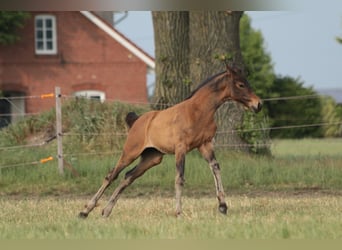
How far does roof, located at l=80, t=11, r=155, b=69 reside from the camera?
3984cm

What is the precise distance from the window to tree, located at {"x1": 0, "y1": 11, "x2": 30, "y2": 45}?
89cm

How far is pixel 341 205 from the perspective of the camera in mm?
13047

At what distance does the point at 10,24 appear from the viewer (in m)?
39.0

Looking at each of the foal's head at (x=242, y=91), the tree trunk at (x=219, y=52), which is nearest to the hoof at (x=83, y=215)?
the foal's head at (x=242, y=91)

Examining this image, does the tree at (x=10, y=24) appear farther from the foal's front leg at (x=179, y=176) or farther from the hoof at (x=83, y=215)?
the foal's front leg at (x=179, y=176)

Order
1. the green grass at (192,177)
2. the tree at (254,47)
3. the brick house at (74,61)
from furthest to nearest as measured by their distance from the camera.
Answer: the tree at (254,47)
the brick house at (74,61)
the green grass at (192,177)

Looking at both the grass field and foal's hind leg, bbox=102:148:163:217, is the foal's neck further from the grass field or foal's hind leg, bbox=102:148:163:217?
the grass field

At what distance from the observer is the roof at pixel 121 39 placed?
39.8 metres

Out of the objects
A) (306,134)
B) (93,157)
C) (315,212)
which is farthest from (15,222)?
(306,134)

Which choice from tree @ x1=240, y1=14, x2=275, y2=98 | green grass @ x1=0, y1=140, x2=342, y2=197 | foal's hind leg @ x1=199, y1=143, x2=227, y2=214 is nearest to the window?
tree @ x1=240, y1=14, x2=275, y2=98

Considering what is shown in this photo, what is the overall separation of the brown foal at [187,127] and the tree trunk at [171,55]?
990 centimetres

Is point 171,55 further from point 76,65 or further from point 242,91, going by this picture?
point 76,65

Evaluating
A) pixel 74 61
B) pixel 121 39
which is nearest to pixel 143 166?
pixel 121 39

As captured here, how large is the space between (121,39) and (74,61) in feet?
8.08
